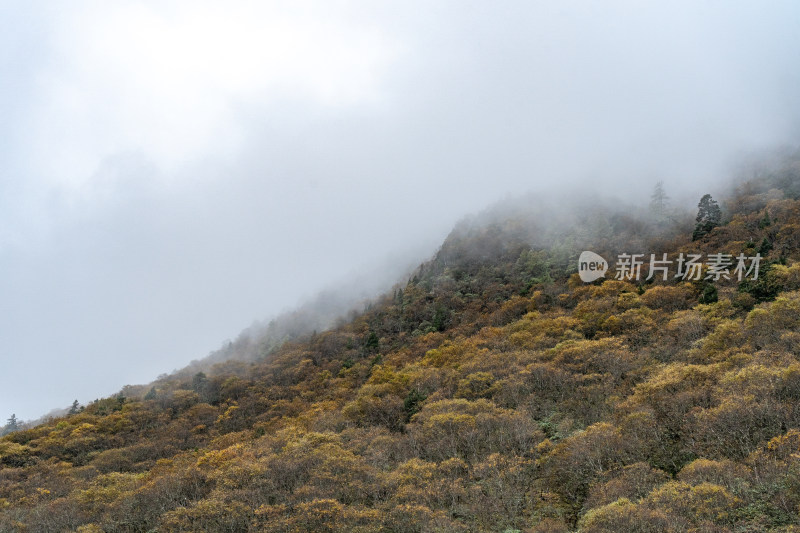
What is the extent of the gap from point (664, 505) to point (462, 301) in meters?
71.1

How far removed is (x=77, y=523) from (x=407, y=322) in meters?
62.1

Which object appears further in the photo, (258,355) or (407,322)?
(258,355)

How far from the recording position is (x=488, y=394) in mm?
40781

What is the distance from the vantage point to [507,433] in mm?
31188

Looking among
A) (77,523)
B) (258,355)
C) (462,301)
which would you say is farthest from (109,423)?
(462,301)

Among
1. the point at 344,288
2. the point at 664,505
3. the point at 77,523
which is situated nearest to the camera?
the point at 664,505

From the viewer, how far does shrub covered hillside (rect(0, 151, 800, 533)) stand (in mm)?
21719

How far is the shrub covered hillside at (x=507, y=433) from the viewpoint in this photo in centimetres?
2172

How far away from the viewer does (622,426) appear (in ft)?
86.2

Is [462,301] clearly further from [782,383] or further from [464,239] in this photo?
→ [782,383]

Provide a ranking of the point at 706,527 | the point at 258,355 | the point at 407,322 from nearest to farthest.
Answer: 1. the point at 706,527
2. the point at 407,322
3. the point at 258,355

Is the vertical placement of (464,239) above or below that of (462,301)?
above

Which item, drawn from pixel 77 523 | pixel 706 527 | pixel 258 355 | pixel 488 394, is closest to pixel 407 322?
pixel 258 355

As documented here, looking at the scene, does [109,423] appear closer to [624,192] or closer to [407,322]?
[407,322]
